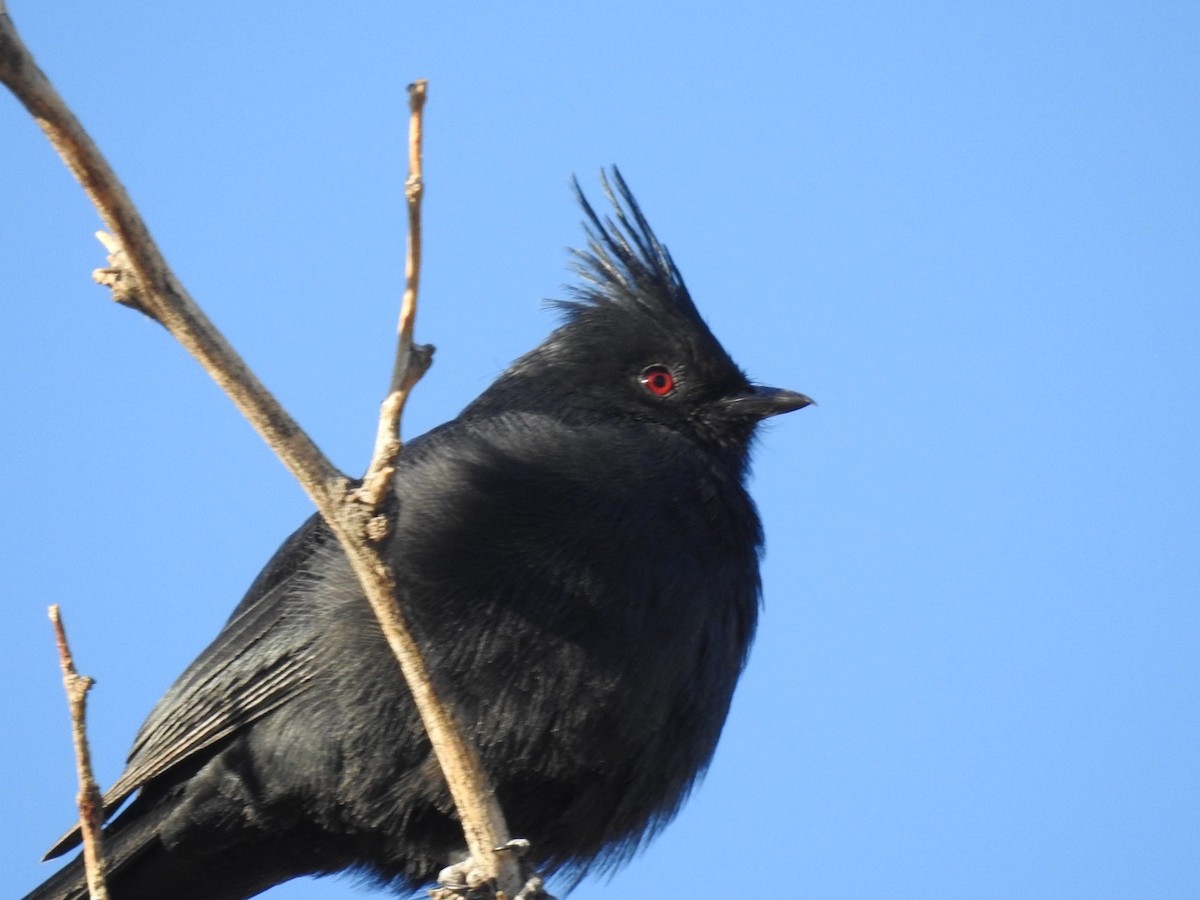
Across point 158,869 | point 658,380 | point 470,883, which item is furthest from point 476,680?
point 658,380

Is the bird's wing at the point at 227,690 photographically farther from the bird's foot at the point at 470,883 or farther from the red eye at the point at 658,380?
the red eye at the point at 658,380

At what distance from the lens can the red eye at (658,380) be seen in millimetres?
6426

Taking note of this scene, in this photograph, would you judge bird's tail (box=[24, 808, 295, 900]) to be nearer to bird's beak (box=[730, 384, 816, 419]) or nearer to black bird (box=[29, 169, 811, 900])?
black bird (box=[29, 169, 811, 900])

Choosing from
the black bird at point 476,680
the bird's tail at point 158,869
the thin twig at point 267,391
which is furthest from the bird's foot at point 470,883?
the bird's tail at point 158,869

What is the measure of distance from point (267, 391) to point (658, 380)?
117 inches

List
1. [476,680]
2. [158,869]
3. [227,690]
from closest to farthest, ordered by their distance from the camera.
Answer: [476,680] → [227,690] → [158,869]

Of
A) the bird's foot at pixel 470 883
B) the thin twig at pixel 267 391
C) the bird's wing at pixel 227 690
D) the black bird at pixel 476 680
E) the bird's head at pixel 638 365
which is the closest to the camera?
the thin twig at pixel 267 391

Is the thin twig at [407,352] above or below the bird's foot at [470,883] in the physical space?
above

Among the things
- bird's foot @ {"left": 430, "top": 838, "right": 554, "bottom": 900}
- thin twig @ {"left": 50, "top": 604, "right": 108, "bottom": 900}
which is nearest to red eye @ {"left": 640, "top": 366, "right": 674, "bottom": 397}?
bird's foot @ {"left": 430, "top": 838, "right": 554, "bottom": 900}

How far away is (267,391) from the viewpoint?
3.67 metres

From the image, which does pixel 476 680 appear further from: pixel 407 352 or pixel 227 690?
pixel 407 352

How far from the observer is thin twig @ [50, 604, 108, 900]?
3607 mm

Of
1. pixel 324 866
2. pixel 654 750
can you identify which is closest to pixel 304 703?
pixel 324 866

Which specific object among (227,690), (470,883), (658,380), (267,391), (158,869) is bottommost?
(470,883)
